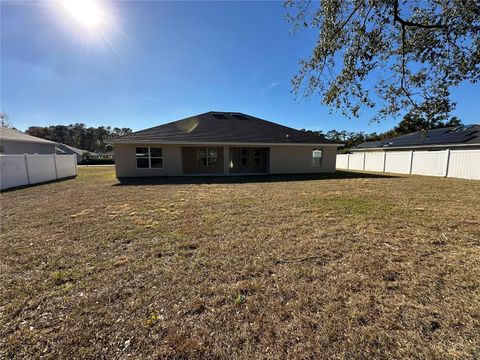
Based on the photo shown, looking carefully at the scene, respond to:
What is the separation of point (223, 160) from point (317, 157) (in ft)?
25.1

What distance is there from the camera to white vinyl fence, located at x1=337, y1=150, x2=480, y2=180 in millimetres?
14099

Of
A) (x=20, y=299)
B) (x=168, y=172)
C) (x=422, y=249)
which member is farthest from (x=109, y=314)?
(x=168, y=172)

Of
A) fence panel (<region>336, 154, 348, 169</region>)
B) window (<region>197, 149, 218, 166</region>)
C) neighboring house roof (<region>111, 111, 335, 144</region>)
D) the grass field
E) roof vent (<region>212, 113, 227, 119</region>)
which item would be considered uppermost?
roof vent (<region>212, 113, 227, 119</region>)

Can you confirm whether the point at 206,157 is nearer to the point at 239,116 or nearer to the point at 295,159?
the point at 239,116

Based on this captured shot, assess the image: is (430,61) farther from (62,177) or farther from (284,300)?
(62,177)

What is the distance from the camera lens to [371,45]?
625cm

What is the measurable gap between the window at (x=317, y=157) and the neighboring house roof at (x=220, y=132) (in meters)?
1.05

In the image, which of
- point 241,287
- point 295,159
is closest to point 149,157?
point 295,159

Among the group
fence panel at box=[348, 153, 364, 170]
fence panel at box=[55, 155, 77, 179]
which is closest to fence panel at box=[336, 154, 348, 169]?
fence panel at box=[348, 153, 364, 170]

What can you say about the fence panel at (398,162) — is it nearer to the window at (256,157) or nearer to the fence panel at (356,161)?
the fence panel at (356,161)

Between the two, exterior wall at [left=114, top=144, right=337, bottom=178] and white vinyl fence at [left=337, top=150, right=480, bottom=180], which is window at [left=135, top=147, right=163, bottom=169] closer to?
exterior wall at [left=114, top=144, right=337, bottom=178]

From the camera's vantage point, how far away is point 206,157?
1752 cm

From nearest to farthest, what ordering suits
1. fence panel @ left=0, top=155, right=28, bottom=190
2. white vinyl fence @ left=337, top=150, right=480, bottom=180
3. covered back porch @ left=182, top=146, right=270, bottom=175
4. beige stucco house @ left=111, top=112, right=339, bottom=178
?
fence panel @ left=0, top=155, right=28, bottom=190
white vinyl fence @ left=337, top=150, right=480, bottom=180
beige stucco house @ left=111, top=112, right=339, bottom=178
covered back porch @ left=182, top=146, right=270, bottom=175

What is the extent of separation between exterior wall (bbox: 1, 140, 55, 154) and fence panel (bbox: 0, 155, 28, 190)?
1131 centimetres
